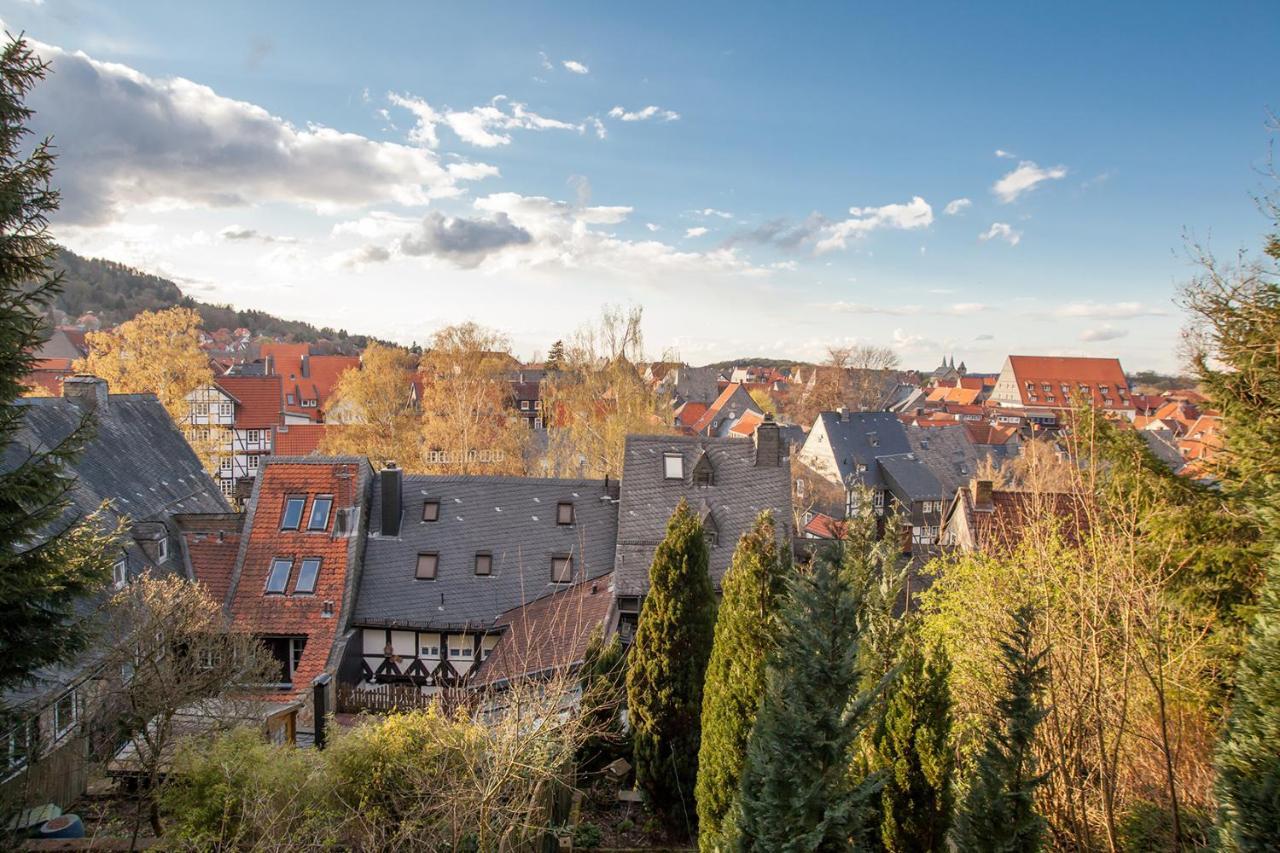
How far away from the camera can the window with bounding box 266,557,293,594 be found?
17859 mm

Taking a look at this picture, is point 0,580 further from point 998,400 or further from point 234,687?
point 998,400

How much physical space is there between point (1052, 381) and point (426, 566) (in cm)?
9368

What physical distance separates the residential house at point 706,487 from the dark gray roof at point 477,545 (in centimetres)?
108

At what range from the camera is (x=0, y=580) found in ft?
24.3

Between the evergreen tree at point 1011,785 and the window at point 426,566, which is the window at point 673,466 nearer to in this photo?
the window at point 426,566

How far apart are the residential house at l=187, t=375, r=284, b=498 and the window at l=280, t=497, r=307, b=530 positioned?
23.6 metres

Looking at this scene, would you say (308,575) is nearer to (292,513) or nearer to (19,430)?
(292,513)

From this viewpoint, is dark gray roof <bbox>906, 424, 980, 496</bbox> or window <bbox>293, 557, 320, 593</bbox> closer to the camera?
window <bbox>293, 557, 320, 593</bbox>

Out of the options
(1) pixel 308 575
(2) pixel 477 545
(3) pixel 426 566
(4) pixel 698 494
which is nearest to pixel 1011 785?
(4) pixel 698 494

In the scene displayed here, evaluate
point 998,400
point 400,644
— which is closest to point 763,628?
point 400,644

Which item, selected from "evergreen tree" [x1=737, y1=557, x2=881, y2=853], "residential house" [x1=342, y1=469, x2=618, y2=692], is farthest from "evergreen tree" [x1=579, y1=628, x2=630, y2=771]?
"evergreen tree" [x1=737, y1=557, x2=881, y2=853]

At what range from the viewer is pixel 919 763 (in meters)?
7.99

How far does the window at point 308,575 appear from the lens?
58.7ft

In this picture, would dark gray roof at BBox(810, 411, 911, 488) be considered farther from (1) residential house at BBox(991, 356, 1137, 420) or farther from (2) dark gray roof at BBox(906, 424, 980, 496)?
(1) residential house at BBox(991, 356, 1137, 420)
